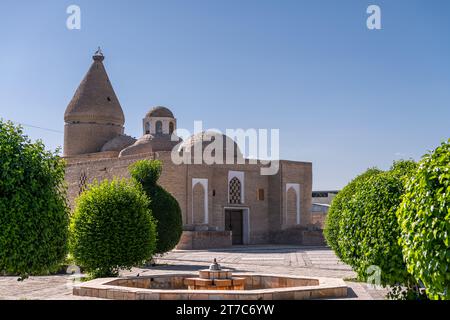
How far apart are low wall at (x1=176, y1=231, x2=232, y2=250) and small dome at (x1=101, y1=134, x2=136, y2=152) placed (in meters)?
11.3

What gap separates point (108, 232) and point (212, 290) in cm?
325

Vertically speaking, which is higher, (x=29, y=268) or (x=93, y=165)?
(x=93, y=165)

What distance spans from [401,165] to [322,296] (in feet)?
7.93

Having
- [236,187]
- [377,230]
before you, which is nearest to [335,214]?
[377,230]

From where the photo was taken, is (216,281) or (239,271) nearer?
(216,281)

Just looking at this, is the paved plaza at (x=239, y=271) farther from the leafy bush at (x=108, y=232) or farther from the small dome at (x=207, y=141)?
the small dome at (x=207, y=141)

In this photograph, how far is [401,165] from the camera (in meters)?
9.12

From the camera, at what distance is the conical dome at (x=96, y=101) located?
35.3m

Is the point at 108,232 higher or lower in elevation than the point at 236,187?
lower

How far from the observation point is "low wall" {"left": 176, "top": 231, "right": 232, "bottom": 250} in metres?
24.4

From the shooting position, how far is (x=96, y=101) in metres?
35.7

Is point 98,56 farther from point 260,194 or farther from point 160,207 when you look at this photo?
point 160,207
